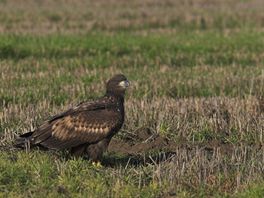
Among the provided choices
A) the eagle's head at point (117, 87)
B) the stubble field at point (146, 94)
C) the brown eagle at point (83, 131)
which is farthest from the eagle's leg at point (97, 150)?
the eagle's head at point (117, 87)

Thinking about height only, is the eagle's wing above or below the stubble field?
above

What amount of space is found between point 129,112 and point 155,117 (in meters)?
0.61

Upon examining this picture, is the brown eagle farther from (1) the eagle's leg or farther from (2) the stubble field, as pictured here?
(2) the stubble field

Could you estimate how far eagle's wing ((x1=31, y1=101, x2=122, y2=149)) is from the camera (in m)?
8.91

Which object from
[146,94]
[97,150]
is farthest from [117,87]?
[146,94]

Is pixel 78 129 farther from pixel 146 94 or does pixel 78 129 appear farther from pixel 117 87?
pixel 146 94

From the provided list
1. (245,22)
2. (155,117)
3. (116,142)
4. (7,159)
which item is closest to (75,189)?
(7,159)

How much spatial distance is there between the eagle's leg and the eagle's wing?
0.24 ft

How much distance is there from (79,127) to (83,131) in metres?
0.07

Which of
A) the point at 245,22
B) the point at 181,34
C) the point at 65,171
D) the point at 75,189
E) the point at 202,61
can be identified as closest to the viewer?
the point at 75,189

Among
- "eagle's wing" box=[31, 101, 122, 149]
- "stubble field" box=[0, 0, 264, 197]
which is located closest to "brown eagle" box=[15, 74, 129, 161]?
"eagle's wing" box=[31, 101, 122, 149]

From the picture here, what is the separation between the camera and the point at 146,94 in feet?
47.1

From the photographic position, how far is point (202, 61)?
752 inches

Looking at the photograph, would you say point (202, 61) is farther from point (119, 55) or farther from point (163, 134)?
point (163, 134)
